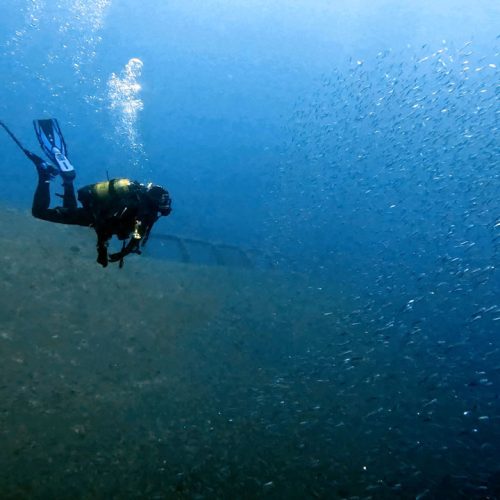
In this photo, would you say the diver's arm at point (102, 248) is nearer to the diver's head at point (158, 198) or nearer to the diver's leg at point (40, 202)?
the diver's head at point (158, 198)

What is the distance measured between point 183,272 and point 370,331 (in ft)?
18.5

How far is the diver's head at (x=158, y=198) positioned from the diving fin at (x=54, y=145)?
1.74 m

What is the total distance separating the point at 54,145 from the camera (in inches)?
222

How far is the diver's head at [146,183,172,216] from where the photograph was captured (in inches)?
170

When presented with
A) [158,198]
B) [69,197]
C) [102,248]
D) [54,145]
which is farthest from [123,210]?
[54,145]

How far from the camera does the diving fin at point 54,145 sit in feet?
18.0

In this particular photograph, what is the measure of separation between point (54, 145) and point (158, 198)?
227 cm

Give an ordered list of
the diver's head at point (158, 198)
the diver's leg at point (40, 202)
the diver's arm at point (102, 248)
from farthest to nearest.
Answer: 1. the diver's leg at point (40, 202)
2. the diver's arm at point (102, 248)
3. the diver's head at point (158, 198)

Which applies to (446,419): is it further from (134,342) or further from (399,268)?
(399,268)

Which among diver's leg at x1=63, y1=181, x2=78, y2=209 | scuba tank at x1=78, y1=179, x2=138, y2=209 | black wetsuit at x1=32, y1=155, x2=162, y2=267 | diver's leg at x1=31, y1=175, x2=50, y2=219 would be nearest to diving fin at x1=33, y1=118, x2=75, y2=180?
diver's leg at x1=63, y1=181, x2=78, y2=209

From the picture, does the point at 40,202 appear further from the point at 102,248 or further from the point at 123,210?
the point at 123,210

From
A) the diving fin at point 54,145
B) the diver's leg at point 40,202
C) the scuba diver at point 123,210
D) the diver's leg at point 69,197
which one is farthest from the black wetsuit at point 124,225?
the diving fin at point 54,145

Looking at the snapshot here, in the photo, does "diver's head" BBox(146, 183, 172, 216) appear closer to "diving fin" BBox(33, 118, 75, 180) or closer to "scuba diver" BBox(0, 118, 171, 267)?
"scuba diver" BBox(0, 118, 171, 267)

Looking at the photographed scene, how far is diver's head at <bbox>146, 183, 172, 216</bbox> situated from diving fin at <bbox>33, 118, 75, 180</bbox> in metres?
1.74
